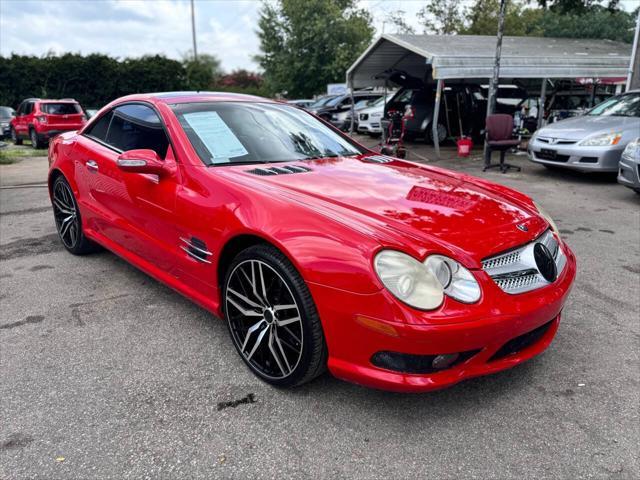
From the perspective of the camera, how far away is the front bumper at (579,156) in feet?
25.8

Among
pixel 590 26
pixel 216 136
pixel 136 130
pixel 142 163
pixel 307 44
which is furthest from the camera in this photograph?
pixel 590 26

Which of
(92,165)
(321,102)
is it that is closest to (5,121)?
(321,102)

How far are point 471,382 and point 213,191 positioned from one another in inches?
65.5

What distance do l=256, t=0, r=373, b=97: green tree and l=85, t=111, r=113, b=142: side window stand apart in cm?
2832

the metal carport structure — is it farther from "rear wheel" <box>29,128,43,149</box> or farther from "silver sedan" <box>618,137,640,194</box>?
"rear wheel" <box>29,128,43,149</box>

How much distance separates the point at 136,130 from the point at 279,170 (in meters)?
1.28

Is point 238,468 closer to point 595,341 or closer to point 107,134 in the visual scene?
point 595,341

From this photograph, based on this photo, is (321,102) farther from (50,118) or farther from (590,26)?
(590,26)

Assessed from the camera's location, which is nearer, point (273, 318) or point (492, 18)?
point (273, 318)

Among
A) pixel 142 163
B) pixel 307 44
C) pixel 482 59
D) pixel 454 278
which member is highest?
pixel 307 44

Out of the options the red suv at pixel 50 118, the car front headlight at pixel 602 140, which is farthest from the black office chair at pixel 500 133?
the red suv at pixel 50 118

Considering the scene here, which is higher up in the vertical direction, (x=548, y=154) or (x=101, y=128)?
(x=101, y=128)

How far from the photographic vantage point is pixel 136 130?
348 centimetres

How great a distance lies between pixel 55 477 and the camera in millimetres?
1893
